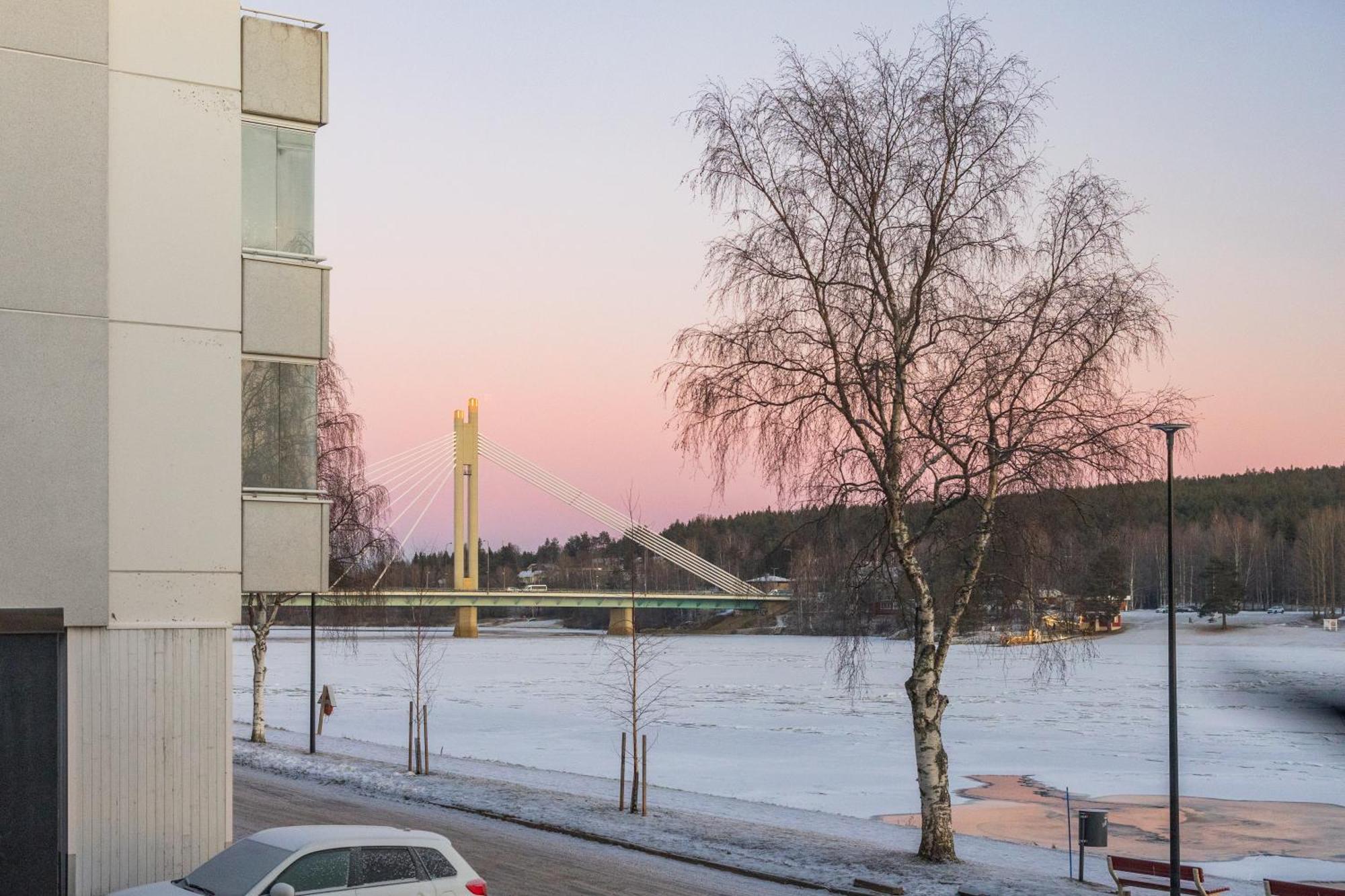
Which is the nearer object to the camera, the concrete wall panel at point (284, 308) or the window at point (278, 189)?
the concrete wall panel at point (284, 308)

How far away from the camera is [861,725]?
1687 inches

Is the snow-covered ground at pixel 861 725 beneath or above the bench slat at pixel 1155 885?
beneath

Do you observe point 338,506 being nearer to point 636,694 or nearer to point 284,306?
point 636,694

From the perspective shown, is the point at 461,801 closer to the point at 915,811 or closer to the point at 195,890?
the point at 915,811

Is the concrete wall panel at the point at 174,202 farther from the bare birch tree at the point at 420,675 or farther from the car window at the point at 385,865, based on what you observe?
the bare birch tree at the point at 420,675

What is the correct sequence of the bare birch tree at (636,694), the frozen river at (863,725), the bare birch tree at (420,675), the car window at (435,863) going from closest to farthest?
1. the car window at (435,863)
2. the bare birch tree at (636,694)
3. the frozen river at (863,725)
4. the bare birch tree at (420,675)

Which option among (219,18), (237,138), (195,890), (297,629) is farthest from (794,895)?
(297,629)

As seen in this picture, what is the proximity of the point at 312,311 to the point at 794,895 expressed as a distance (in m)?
9.92

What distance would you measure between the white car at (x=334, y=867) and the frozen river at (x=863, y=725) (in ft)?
22.5

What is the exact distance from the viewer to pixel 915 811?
26.7 meters

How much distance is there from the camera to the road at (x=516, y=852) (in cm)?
1800

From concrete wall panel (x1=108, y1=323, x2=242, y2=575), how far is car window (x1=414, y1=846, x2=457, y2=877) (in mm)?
5350

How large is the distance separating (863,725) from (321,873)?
33093mm

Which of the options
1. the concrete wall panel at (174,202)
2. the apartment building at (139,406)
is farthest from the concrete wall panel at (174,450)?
the concrete wall panel at (174,202)
